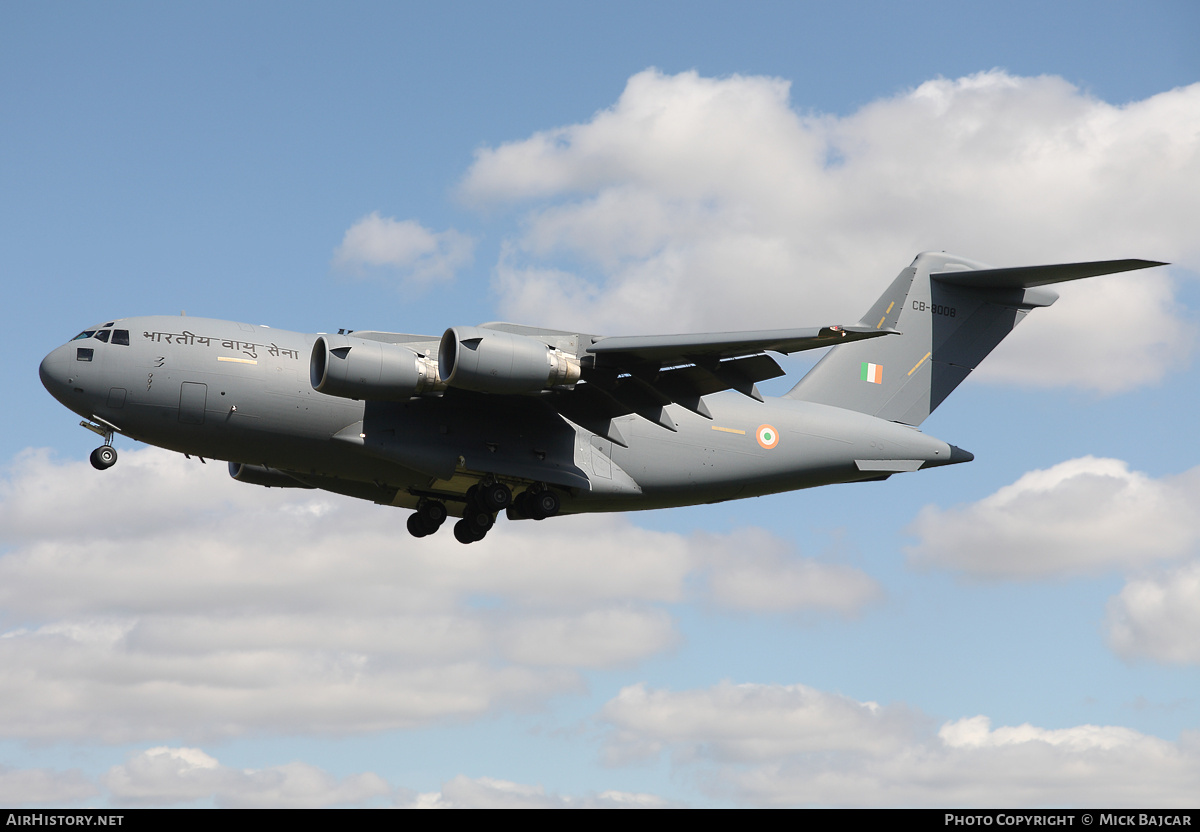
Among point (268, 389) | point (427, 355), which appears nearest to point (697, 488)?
point (427, 355)

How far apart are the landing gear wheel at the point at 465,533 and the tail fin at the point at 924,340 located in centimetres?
536

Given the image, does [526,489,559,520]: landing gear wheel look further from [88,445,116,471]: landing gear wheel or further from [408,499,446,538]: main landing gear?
[88,445,116,471]: landing gear wheel

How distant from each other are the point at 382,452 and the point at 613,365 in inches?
118

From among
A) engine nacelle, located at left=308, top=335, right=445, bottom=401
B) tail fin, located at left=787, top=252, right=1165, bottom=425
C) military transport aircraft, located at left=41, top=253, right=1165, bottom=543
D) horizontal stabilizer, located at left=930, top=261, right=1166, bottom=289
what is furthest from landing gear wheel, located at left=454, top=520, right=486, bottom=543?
horizontal stabilizer, located at left=930, top=261, right=1166, bottom=289

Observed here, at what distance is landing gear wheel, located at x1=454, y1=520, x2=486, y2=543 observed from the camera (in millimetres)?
17438

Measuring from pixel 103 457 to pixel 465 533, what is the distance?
190 inches

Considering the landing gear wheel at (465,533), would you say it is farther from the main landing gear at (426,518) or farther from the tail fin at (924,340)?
the tail fin at (924,340)
